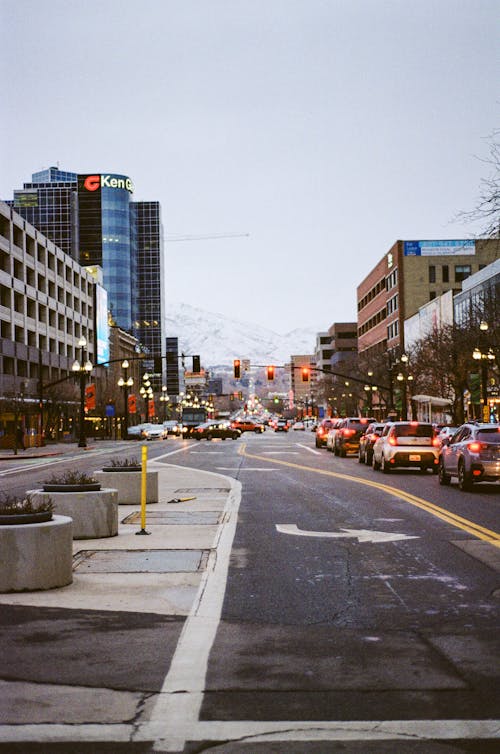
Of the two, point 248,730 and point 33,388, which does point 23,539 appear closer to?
point 248,730

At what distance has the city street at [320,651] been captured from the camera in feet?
17.1

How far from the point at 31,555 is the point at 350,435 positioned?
1360 inches

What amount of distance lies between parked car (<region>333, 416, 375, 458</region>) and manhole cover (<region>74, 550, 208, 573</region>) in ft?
103

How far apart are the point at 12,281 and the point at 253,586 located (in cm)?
6866

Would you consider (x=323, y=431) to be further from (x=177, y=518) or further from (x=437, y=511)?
(x=177, y=518)

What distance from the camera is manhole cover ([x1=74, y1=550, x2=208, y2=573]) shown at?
1089cm

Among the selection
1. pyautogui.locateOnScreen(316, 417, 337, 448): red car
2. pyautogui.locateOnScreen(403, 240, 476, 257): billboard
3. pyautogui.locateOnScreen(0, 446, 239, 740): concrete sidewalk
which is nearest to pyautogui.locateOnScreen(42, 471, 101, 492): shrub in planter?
pyautogui.locateOnScreen(0, 446, 239, 740): concrete sidewalk

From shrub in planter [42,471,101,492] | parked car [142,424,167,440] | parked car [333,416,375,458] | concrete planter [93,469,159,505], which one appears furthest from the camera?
parked car [142,424,167,440]

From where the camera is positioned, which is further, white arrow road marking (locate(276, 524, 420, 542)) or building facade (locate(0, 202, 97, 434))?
Result: building facade (locate(0, 202, 97, 434))

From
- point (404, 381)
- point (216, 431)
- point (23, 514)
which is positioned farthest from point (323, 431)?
point (23, 514)

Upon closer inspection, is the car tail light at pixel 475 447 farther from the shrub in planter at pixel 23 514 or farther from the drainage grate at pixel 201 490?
the shrub in planter at pixel 23 514

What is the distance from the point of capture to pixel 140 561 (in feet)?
37.6

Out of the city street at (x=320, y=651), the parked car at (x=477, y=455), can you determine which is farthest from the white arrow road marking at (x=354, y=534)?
the parked car at (x=477, y=455)

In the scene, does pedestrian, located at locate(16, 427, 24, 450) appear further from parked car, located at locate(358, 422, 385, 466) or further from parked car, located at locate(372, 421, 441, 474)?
parked car, located at locate(372, 421, 441, 474)
